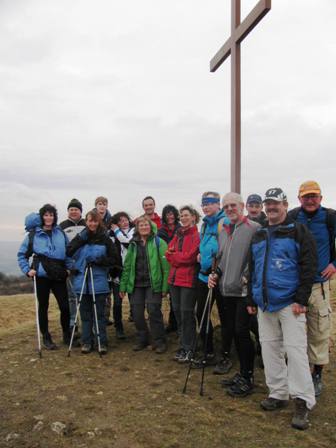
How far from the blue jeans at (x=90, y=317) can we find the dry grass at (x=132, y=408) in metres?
0.30

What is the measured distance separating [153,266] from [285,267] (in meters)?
2.70

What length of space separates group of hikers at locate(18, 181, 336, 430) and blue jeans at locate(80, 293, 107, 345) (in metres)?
0.02

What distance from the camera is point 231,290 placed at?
4832 mm

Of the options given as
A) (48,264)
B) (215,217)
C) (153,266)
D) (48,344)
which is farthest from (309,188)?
(48,344)

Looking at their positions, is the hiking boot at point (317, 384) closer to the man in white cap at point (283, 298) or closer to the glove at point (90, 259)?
the man in white cap at point (283, 298)

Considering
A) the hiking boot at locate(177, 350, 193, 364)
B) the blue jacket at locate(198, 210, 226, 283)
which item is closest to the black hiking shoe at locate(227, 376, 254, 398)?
the hiking boot at locate(177, 350, 193, 364)

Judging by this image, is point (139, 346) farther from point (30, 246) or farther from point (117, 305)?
point (30, 246)

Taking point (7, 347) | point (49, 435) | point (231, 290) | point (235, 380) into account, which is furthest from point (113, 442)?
point (7, 347)

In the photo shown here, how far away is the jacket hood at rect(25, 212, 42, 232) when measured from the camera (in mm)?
6520

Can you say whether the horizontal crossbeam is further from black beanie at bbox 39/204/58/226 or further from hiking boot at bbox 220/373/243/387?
hiking boot at bbox 220/373/243/387

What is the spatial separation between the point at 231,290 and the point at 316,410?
5.12ft

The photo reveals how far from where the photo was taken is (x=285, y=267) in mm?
4082

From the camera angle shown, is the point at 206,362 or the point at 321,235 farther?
the point at 206,362

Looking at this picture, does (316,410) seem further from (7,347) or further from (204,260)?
(7,347)
